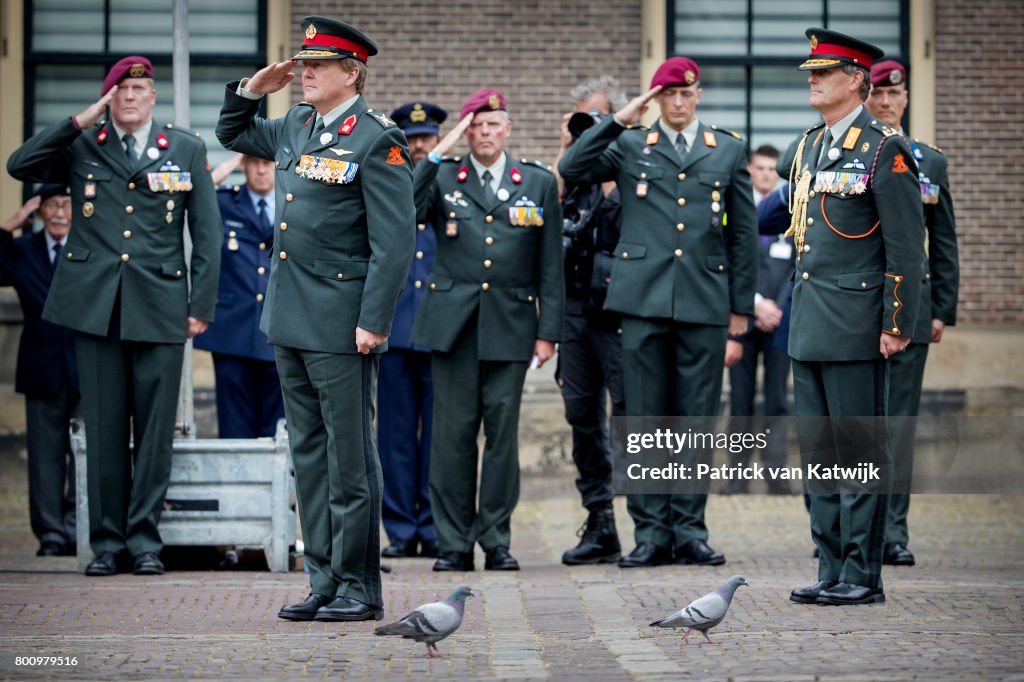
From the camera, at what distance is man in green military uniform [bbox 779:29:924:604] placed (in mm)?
6812

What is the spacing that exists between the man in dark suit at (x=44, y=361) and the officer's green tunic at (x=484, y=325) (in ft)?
7.62

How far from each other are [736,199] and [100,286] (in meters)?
3.06

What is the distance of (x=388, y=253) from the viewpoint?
21.1ft

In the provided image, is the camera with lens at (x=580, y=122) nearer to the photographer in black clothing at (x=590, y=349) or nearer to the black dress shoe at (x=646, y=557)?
the photographer in black clothing at (x=590, y=349)

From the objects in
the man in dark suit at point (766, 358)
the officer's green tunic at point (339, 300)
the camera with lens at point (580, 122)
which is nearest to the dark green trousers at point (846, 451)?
the officer's green tunic at point (339, 300)

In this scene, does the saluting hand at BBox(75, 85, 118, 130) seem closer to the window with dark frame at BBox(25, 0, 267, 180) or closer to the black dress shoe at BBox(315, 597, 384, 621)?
the black dress shoe at BBox(315, 597, 384, 621)

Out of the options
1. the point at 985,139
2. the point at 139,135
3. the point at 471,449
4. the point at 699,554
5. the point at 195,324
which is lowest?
the point at 699,554

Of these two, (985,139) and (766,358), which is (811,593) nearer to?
(766,358)

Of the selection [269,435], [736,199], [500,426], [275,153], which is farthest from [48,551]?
[736,199]

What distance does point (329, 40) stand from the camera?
6.48m

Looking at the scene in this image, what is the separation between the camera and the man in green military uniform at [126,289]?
8070mm

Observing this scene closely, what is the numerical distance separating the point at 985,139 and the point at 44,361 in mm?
7224

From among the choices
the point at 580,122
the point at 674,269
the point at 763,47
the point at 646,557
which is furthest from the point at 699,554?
the point at 763,47

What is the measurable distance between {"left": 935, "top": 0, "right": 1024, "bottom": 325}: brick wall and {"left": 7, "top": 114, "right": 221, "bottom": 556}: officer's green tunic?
6.77 m
